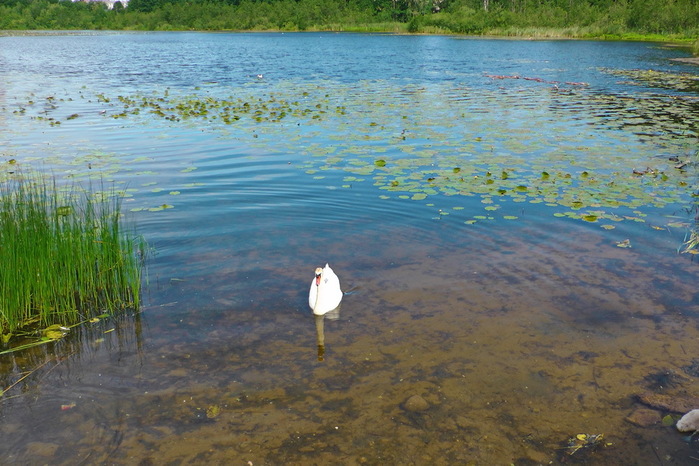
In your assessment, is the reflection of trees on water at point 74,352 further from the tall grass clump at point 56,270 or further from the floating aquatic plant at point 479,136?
the floating aquatic plant at point 479,136

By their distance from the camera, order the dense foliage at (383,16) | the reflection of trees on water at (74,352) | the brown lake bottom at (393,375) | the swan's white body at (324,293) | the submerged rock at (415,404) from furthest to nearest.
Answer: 1. the dense foliage at (383,16)
2. the swan's white body at (324,293)
3. the reflection of trees on water at (74,352)
4. the submerged rock at (415,404)
5. the brown lake bottom at (393,375)

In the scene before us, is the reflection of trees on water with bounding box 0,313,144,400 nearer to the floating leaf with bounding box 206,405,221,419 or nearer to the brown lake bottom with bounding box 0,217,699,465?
the brown lake bottom with bounding box 0,217,699,465

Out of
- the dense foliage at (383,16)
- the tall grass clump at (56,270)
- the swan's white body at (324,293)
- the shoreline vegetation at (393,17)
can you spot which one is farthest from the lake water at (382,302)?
the dense foliage at (383,16)

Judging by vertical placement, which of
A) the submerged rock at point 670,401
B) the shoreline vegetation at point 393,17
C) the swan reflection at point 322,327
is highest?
the shoreline vegetation at point 393,17

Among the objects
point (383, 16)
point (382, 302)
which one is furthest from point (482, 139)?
point (383, 16)

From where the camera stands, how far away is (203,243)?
761cm

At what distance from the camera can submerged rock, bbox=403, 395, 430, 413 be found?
4.43 m

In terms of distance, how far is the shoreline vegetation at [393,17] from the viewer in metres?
63.7

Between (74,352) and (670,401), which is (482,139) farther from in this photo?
(74,352)

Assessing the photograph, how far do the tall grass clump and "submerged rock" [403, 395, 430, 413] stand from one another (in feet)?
10.3

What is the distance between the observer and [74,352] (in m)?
5.14

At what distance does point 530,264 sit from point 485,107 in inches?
507

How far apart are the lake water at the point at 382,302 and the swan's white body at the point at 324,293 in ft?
0.58

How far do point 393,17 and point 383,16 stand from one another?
12.7 feet
